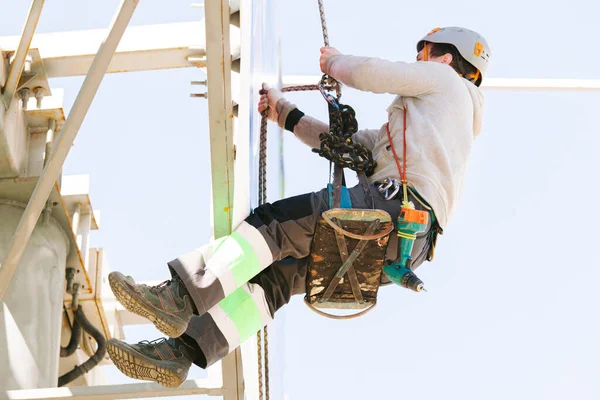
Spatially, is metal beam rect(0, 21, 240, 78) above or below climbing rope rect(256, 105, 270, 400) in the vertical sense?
above

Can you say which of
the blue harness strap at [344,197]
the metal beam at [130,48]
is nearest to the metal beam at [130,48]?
the metal beam at [130,48]

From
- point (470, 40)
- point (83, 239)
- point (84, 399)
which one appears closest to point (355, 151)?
point (470, 40)

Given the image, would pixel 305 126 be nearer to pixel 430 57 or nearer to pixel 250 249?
pixel 430 57

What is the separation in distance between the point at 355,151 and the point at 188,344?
126 cm

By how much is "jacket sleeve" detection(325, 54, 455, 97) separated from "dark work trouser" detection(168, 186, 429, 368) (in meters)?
0.56

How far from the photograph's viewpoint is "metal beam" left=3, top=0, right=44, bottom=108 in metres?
7.20

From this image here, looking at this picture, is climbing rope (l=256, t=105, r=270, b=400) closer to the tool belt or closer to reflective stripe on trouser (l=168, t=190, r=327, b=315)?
reflective stripe on trouser (l=168, t=190, r=327, b=315)

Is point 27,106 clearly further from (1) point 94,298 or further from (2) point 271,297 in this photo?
(2) point 271,297

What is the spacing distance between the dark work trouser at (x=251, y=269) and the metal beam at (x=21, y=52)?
222 centimetres

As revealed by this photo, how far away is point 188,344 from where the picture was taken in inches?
229

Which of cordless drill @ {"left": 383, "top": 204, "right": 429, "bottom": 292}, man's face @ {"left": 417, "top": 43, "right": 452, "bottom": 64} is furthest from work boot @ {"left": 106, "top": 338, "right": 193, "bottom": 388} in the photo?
man's face @ {"left": 417, "top": 43, "right": 452, "bottom": 64}

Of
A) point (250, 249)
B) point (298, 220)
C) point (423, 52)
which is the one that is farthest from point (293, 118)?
point (250, 249)

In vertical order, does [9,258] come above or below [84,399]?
above

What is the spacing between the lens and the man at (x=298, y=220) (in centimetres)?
554
